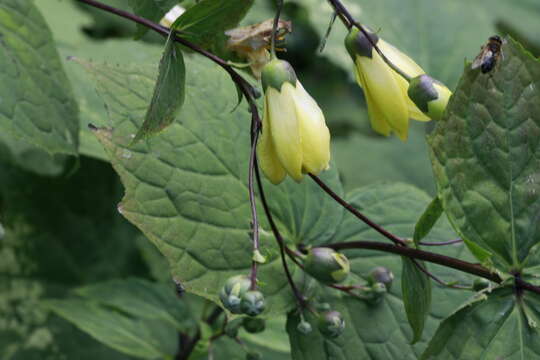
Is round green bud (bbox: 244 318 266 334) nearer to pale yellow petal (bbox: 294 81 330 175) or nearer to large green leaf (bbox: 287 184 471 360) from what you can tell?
large green leaf (bbox: 287 184 471 360)

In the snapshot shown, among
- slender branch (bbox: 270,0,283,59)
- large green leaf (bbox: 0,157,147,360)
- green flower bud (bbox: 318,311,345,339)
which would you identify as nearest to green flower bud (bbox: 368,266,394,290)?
green flower bud (bbox: 318,311,345,339)

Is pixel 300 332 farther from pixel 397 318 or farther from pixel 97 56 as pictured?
pixel 97 56

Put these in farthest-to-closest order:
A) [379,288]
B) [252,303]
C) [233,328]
→ 1. [233,328]
2. [379,288]
3. [252,303]

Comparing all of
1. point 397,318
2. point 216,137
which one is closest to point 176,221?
point 216,137

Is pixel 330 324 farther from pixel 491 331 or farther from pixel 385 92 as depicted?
pixel 385 92

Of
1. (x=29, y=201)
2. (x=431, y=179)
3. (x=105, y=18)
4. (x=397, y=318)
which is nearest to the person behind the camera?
(x=397, y=318)

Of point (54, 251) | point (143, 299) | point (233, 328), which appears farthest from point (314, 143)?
point (54, 251)

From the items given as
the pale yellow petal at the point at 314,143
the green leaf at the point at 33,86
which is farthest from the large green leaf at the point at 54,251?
the pale yellow petal at the point at 314,143
